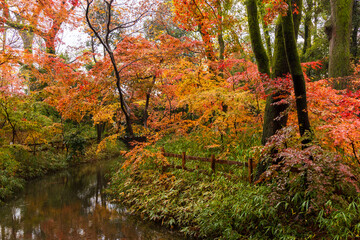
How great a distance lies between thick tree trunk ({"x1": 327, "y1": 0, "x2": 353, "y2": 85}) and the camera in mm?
6992

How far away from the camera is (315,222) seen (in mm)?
3752

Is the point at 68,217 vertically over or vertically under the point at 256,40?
under

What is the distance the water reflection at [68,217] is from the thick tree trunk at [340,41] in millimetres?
6413

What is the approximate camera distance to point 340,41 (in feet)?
23.3

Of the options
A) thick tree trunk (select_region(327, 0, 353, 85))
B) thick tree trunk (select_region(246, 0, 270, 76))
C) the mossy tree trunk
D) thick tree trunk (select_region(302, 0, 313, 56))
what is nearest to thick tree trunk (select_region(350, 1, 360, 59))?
thick tree trunk (select_region(302, 0, 313, 56))

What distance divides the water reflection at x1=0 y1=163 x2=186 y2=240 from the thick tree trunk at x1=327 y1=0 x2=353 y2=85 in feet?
21.0

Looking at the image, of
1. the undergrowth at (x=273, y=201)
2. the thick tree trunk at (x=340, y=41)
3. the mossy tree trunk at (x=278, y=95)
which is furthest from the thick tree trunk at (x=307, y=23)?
the undergrowth at (x=273, y=201)

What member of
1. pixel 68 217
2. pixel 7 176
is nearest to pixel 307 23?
pixel 68 217

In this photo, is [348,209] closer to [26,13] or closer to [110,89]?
[110,89]

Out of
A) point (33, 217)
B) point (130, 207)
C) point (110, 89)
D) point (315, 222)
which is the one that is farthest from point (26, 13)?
point (315, 222)

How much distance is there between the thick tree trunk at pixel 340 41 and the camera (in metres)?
6.99

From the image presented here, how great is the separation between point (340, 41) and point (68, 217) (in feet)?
30.2

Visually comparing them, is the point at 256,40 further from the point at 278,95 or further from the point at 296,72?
the point at 296,72

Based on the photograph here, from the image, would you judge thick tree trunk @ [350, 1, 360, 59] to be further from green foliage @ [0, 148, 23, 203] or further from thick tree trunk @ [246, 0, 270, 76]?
green foliage @ [0, 148, 23, 203]
